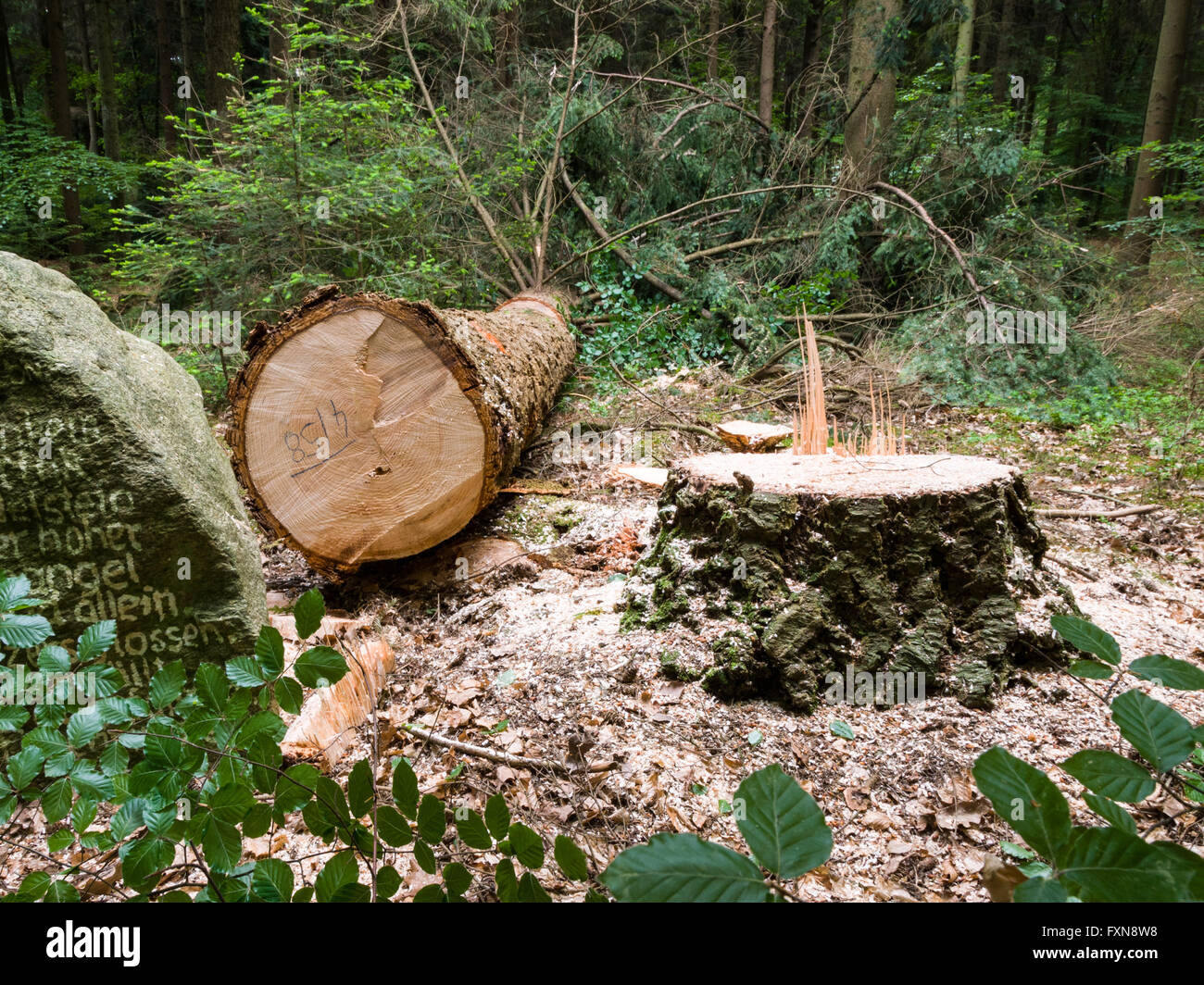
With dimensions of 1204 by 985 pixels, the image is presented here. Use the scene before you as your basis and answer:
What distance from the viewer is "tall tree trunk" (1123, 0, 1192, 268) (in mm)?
9141

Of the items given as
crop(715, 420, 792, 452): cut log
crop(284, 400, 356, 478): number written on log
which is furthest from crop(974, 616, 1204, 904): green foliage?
crop(715, 420, 792, 452): cut log

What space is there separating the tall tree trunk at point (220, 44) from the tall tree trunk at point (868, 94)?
773cm

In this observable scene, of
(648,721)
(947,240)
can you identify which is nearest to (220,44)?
(947,240)

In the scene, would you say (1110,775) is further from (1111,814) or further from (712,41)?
(712,41)

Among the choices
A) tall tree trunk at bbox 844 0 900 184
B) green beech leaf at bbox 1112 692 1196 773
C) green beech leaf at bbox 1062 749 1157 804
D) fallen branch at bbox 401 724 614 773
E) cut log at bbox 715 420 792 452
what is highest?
tall tree trunk at bbox 844 0 900 184

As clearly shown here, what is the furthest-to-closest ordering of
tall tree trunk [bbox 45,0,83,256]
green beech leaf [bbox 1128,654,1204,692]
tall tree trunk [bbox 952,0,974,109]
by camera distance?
tall tree trunk [bbox 45,0,83,256] → tall tree trunk [bbox 952,0,974,109] → green beech leaf [bbox 1128,654,1204,692]

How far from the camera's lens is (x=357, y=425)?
354 cm

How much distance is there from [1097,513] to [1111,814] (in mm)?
4809

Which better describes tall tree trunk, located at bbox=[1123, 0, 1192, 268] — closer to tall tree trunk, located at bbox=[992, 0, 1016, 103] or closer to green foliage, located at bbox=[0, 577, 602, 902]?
tall tree trunk, located at bbox=[992, 0, 1016, 103]

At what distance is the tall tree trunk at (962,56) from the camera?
7629 millimetres

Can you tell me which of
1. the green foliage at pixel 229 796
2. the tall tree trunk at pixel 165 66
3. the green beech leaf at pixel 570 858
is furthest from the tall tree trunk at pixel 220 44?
the green beech leaf at pixel 570 858

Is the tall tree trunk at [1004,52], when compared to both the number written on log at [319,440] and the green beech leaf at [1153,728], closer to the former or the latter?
the number written on log at [319,440]

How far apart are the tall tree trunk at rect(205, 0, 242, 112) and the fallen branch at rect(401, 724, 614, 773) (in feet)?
29.2
